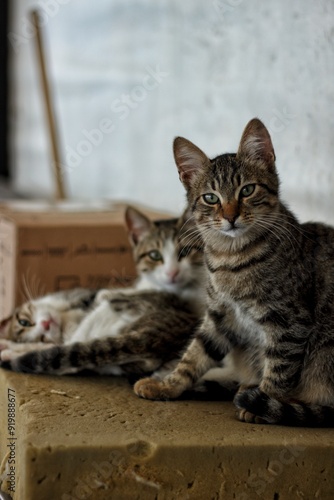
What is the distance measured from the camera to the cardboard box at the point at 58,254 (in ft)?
10.7

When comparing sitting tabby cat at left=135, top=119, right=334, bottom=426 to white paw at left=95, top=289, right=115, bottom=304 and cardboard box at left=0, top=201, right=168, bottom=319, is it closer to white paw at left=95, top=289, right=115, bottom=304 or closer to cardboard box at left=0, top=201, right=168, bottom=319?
white paw at left=95, top=289, right=115, bottom=304

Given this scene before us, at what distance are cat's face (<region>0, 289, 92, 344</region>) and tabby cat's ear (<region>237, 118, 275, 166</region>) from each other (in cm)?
113

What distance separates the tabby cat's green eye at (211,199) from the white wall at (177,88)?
675mm

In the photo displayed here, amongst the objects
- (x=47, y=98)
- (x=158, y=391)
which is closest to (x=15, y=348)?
(x=158, y=391)

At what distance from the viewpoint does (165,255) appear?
2834 millimetres

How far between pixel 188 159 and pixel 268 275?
38cm

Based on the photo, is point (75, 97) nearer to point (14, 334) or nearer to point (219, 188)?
point (14, 334)

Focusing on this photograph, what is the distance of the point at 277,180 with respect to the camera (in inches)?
81.8

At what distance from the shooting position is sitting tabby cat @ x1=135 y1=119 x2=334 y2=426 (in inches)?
78.5

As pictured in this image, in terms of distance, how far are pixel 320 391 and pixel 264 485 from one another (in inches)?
12.0

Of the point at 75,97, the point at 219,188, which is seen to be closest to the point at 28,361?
the point at 219,188

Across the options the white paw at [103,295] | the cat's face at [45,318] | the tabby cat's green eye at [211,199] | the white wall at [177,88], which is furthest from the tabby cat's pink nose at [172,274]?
the tabby cat's green eye at [211,199]

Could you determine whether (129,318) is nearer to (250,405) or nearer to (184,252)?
(184,252)

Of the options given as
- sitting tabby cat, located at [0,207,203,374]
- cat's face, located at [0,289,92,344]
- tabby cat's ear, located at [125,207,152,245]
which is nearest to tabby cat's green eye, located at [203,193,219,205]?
sitting tabby cat, located at [0,207,203,374]
